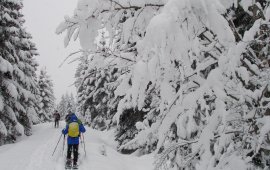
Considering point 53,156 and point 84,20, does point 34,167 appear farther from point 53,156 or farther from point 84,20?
point 84,20

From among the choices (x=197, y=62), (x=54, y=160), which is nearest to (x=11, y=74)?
(x=54, y=160)

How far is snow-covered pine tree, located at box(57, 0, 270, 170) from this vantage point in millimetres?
2127

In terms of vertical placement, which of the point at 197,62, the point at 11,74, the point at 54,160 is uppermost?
the point at 11,74

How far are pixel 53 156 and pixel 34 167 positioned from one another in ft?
8.17

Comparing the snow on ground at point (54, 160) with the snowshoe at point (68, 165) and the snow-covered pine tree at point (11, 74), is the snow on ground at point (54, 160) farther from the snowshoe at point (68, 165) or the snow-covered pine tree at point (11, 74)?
the snow-covered pine tree at point (11, 74)

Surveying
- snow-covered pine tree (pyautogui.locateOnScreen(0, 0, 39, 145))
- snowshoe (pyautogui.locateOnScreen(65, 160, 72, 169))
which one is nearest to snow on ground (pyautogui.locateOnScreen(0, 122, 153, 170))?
snowshoe (pyautogui.locateOnScreen(65, 160, 72, 169))

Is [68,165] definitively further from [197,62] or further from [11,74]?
[11,74]

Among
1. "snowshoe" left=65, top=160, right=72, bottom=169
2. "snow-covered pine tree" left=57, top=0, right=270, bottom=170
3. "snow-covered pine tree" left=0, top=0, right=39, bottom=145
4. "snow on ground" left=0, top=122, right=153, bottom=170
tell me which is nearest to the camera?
"snow-covered pine tree" left=57, top=0, right=270, bottom=170

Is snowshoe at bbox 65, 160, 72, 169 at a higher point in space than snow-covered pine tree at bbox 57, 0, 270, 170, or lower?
lower

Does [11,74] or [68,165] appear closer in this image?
[68,165]

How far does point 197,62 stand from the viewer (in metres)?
3.08

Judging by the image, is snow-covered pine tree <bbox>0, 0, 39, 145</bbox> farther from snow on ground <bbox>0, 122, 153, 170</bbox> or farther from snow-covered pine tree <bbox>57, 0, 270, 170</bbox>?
snow-covered pine tree <bbox>57, 0, 270, 170</bbox>

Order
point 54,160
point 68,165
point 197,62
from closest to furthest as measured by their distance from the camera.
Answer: point 197,62 < point 68,165 < point 54,160

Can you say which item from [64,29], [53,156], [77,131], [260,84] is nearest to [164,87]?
[64,29]
